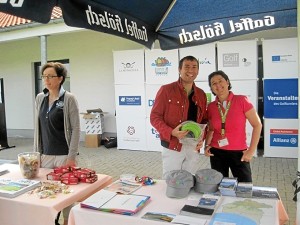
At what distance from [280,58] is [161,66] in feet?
8.12

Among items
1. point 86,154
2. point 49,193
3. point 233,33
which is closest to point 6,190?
point 49,193

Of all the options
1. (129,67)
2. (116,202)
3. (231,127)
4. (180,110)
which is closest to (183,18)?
(180,110)

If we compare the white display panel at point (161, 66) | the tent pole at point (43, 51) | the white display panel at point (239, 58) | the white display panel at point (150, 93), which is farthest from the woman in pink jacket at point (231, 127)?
the tent pole at point (43, 51)

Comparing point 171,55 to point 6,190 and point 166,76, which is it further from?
point 6,190

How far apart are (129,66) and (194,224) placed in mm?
5899

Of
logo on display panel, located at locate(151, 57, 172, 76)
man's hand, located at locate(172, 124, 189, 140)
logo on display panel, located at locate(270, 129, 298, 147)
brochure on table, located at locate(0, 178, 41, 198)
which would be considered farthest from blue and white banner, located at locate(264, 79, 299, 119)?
brochure on table, located at locate(0, 178, 41, 198)

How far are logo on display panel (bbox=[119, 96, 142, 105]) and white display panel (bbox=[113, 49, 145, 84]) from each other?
359 millimetres

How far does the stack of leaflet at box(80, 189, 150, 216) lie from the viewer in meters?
1.67

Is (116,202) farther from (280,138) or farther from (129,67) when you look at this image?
(129,67)

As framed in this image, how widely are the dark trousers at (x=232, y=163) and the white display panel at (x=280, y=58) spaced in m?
3.97

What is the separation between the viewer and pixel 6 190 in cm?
201

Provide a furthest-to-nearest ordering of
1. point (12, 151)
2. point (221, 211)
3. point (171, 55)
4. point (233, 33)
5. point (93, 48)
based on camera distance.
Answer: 1. point (93, 48)
2. point (12, 151)
3. point (171, 55)
4. point (233, 33)
5. point (221, 211)

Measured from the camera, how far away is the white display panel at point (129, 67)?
7.02 meters

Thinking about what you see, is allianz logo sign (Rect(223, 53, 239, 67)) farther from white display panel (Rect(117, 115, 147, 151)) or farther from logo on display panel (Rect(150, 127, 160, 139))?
white display panel (Rect(117, 115, 147, 151))
